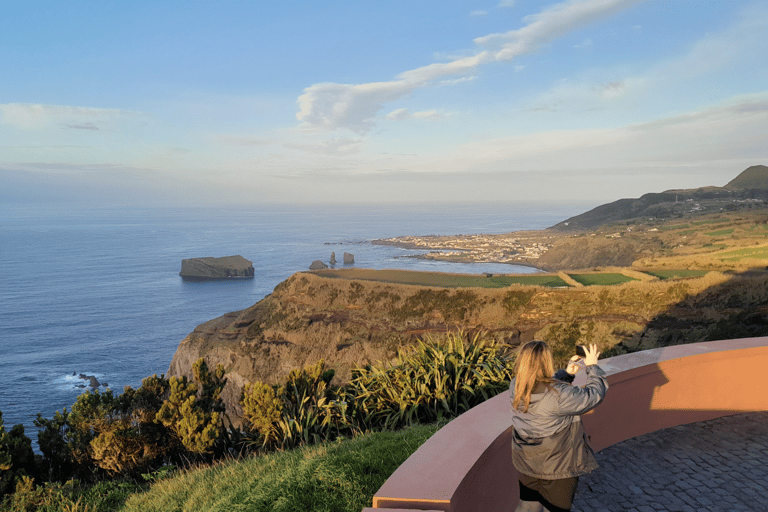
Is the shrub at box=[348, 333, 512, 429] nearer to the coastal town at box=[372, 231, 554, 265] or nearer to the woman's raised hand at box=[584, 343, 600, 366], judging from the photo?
the woman's raised hand at box=[584, 343, 600, 366]

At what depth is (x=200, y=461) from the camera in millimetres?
7070

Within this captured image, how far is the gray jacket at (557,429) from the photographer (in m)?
2.59

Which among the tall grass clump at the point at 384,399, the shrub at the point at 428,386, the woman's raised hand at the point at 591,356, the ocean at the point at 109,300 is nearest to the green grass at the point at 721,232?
the ocean at the point at 109,300

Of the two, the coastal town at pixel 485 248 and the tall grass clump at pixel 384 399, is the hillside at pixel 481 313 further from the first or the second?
the coastal town at pixel 485 248

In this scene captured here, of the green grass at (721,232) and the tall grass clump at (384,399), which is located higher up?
the green grass at (721,232)

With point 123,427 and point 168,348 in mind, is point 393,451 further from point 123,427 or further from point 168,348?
point 168,348

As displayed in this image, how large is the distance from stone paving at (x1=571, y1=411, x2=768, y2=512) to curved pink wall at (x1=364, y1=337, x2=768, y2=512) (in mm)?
182

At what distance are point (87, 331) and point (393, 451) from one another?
6534 cm

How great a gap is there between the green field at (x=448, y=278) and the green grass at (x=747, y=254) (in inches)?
417

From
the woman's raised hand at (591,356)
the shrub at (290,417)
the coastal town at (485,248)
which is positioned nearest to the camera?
the woman's raised hand at (591,356)

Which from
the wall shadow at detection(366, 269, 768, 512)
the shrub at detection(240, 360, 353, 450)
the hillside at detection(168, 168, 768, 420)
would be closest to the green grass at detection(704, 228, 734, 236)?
the hillside at detection(168, 168, 768, 420)

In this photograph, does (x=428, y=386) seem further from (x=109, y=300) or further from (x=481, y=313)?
(x=109, y=300)

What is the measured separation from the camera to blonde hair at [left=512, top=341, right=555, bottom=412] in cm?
263

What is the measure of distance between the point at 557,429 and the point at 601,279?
28.1 metres
